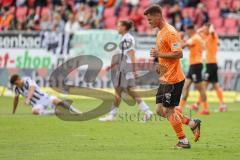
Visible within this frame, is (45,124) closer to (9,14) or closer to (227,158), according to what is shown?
(227,158)

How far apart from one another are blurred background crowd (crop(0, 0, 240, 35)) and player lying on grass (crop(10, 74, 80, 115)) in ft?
29.4

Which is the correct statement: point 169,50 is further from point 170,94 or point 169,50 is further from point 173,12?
point 173,12

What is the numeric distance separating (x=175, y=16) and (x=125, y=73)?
1161 cm

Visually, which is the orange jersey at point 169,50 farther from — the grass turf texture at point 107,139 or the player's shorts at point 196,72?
the player's shorts at point 196,72

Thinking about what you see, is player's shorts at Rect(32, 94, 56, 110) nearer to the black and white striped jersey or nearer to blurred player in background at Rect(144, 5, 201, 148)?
the black and white striped jersey

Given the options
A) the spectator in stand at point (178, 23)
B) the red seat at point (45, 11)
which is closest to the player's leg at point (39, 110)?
the spectator in stand at point (178, 23)

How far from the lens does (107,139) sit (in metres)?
14.0

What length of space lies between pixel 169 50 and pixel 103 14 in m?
18.7

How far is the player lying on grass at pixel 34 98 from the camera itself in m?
19.1

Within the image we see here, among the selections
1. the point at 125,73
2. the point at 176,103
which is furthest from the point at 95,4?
the point at 176,103

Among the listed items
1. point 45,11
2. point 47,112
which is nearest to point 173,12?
point 45,11

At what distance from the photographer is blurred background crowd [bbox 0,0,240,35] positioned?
2906 centimetres

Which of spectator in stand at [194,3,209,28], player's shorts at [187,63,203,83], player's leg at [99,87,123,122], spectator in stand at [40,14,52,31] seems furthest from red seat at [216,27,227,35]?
player's leg at [99,87,123,122]

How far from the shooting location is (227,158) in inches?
446
